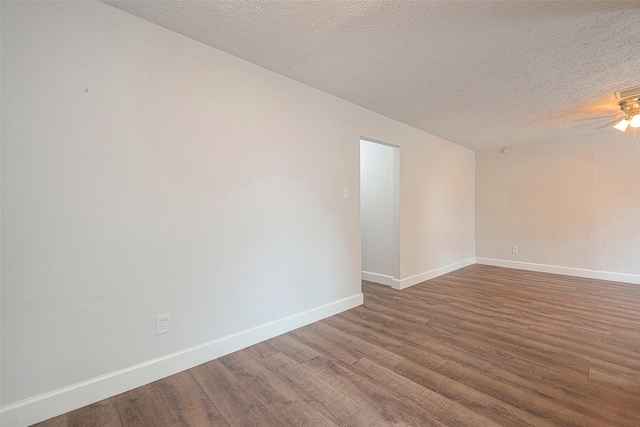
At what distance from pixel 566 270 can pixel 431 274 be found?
247 cm

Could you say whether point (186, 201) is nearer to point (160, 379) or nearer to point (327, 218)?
point (160, 379)

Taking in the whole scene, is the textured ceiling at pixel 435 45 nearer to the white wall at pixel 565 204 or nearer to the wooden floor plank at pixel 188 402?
the white wall at pixel 565 204

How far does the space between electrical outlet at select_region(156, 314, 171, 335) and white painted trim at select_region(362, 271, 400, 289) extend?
9.72 ft

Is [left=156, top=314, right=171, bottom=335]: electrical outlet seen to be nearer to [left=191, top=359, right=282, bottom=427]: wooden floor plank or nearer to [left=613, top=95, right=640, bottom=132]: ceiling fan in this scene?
[left=191, top=359, right=282, bottom=427]: wooden floor plank

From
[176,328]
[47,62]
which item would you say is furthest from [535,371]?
[47,62]

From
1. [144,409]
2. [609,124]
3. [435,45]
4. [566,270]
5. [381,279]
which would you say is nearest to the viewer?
[144,409]

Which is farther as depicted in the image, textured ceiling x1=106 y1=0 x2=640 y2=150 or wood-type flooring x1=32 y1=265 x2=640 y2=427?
textured ceiling x1=106 y1=0 x2=640 y2=150

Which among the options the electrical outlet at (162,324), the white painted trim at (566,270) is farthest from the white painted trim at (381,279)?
the electrical outlet at (162,324)

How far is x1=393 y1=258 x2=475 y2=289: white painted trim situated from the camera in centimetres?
392

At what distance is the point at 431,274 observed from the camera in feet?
14.6

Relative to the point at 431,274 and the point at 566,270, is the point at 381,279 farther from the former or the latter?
the point at 566,270

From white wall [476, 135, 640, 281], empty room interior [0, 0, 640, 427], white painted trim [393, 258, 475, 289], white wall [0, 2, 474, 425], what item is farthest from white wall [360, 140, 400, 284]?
white wall [476, 135, 640, 281]

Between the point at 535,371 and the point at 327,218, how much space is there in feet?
6.67

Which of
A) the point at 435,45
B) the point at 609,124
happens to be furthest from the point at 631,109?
the point at 435,45
